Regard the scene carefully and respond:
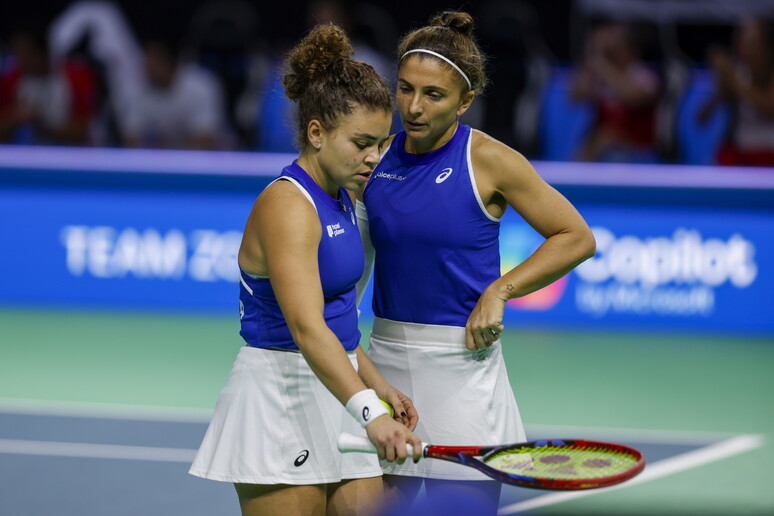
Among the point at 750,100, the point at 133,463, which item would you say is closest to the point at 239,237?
the point at 133,463

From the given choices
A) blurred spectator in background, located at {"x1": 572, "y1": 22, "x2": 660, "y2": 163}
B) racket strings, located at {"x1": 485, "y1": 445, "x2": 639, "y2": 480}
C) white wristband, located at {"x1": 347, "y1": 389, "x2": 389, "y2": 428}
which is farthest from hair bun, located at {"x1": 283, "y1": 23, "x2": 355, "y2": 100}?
blurred spectator in background, located at {"x1": 572, "y1": 22, "x2": 660, "y2": 163}

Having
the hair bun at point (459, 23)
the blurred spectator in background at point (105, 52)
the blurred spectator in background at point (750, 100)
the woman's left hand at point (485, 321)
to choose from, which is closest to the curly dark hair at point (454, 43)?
the hair bun at point (459, 23)

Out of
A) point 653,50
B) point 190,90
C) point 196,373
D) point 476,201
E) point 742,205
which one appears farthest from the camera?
point 653,50

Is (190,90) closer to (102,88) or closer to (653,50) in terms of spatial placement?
(102,88)

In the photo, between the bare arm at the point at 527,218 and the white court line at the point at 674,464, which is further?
the white court line at the point at 674,464

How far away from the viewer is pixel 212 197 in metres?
9.34

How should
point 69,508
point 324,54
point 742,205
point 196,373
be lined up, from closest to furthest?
1. point 324,54
2. point 69,508
3. point 196,373
4. point 742,205

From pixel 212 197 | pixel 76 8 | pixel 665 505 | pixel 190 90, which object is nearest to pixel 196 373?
pixel 212 197

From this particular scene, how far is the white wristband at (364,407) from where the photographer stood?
10.3 ft

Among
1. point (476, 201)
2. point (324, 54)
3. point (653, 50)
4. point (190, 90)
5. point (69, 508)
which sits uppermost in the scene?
point (653, 50)

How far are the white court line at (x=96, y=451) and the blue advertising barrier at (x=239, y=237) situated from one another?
3094 millimetres

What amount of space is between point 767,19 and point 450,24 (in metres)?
8.34

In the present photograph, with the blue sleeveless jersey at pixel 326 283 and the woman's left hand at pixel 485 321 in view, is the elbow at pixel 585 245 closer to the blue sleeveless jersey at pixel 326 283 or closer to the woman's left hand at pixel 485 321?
the woman's left hand at pixel 485 321

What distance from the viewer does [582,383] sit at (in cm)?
775
